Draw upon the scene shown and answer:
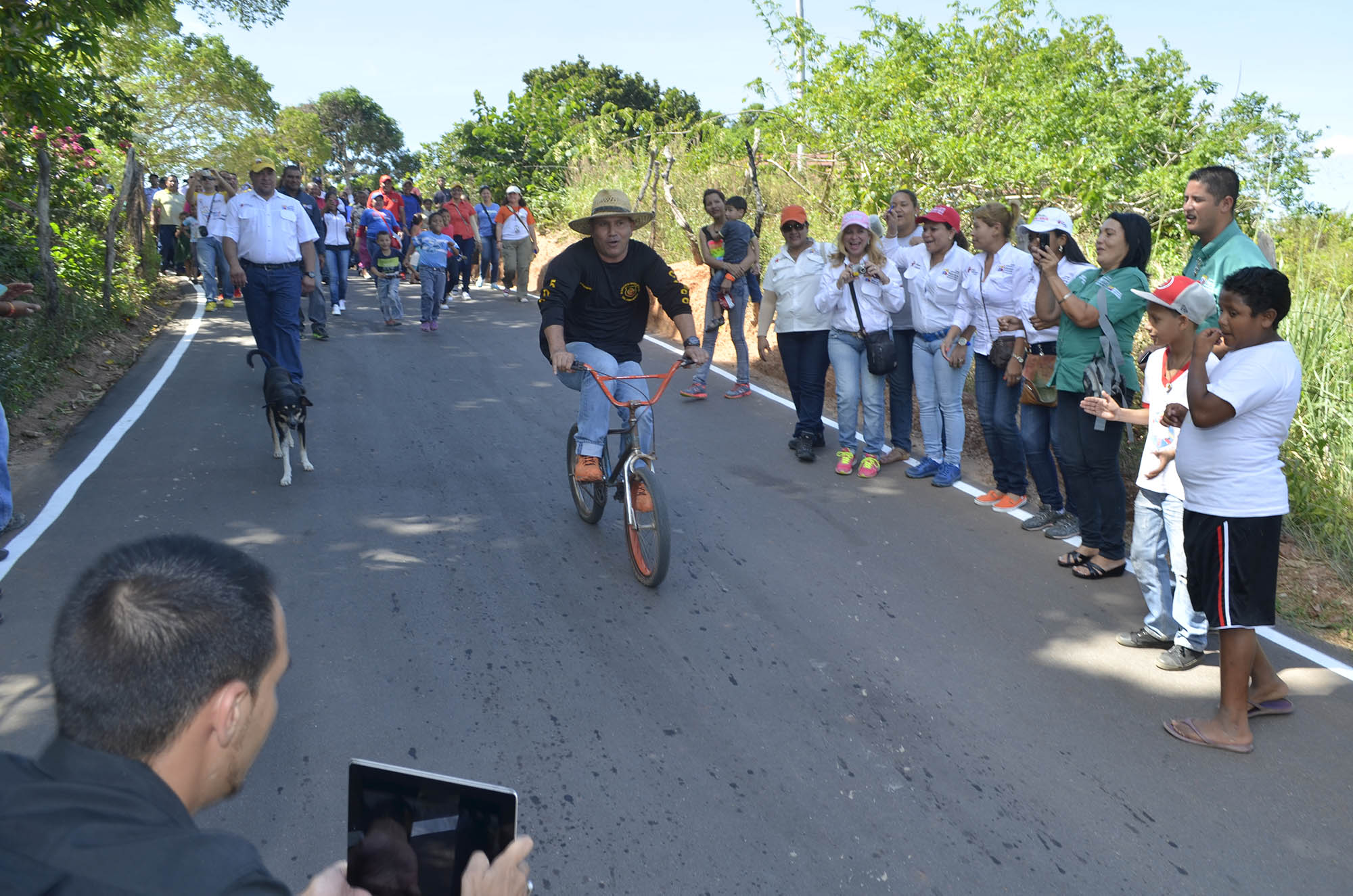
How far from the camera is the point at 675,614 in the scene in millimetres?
5578

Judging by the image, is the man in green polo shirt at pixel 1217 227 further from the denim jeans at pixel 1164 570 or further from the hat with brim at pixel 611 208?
the hat with brim at pixel 611 208

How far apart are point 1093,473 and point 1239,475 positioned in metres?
1.89

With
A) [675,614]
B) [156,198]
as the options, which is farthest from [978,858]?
[156,198]

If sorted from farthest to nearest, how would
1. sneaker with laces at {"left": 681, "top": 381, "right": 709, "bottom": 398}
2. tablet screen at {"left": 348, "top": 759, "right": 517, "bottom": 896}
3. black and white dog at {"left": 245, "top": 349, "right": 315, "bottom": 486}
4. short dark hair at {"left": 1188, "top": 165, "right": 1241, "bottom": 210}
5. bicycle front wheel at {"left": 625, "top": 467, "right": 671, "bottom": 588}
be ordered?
sneaker with laces at {"left": 681, "top": 381, "right": 709, "bottom": 398} → black and white dog at {"left": 245, "top": 349, "right": 315, "bottom": 486} → bicycle front wheel at {"left": 625, "top": 467, "right": 671, "bottom": 588} → short dark hair at {"left": 1188, "top": 165, "right": 1241, "bottom": 210} → tablet screen at {"left": 348, "top": 759, "right": 517, "bottom": 896}

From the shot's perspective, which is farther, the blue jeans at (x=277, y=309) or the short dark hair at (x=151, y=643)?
the blue jeans at (x=277, y=309)

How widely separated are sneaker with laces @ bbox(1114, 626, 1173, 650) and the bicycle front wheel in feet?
7.90

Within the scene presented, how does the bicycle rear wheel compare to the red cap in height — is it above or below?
below

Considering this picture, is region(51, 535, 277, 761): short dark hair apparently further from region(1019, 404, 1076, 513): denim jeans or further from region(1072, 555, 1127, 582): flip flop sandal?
region(1019, 404, 1076, 513): denim jeans

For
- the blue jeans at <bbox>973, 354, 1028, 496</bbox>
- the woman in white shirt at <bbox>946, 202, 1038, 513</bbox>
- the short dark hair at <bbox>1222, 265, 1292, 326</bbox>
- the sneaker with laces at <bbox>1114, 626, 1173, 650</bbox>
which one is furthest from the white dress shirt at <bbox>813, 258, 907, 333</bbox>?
the short dark hair at <bbox>1222, 265, 1292, 326</bbox>

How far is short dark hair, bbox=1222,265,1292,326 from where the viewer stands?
13.3 ft

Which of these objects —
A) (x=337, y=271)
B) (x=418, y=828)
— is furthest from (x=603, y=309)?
(x=337, y=271)

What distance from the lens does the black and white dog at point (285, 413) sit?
7.63 m

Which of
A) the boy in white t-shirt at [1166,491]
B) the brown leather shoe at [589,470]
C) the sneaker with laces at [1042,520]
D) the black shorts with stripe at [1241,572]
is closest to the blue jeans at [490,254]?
the brown leather shoe at [589,470]

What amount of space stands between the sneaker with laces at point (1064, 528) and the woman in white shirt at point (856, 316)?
1587mm
